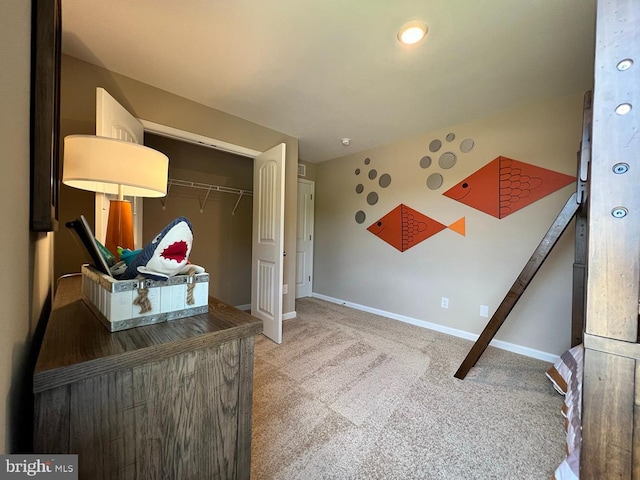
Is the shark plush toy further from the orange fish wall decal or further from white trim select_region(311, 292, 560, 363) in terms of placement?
white trim select_region(311, 292, 560, 363)

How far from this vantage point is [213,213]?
324 centimetres

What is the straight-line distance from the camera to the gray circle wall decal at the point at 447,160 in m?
2.72

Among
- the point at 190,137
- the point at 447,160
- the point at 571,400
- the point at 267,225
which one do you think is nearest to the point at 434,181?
the point at 447,160

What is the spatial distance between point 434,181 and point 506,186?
68 cm

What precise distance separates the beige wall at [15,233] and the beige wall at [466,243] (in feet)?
9.95

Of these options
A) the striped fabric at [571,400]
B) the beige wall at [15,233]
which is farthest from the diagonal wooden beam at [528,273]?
the beige wall at [15,233]

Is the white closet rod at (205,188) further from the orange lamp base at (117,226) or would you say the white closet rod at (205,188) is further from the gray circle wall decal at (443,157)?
the gray circle wall decal at (443,157)

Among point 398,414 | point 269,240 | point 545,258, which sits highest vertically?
point 269,240

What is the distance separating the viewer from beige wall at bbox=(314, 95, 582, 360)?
217 centimetres

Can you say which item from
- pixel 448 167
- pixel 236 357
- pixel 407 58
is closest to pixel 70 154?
pixel 236 357

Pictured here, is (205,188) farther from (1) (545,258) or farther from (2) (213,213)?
(1) (545,258)

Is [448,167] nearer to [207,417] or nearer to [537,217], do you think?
[537,217]

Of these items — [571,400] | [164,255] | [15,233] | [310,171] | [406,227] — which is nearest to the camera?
[15,233]

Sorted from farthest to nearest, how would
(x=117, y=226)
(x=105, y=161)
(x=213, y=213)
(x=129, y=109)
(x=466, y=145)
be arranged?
(x=213, y=213) < (x=466, y=145) < (x=129, y=109) < (x=117, y=226) < (x=105, y=161)
